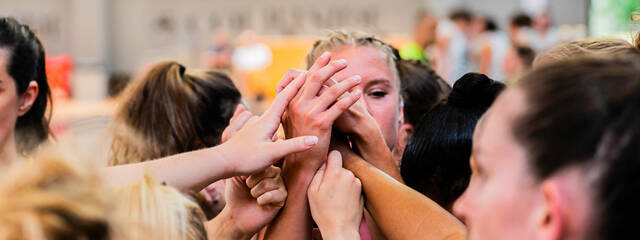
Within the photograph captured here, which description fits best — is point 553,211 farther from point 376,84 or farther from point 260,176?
point 376,84

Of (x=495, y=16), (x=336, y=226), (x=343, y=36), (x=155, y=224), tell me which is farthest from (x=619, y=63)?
(x=495, y=16)

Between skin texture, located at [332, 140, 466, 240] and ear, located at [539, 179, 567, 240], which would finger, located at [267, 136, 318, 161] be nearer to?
skin texture, located at [332, 140, 466, 240]

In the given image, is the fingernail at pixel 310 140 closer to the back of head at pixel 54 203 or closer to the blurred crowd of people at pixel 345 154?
the blurred crowd of people at pixel 345 154

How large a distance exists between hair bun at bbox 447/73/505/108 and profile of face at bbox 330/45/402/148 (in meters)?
0.32

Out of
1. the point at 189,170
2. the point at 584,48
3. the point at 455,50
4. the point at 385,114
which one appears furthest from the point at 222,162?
the point at 455,50

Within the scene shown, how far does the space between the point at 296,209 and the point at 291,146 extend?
0.14 metres

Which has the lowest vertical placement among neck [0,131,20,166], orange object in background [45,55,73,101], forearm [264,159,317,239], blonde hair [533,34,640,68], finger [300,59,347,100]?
orange object in background [45,55,73,101]

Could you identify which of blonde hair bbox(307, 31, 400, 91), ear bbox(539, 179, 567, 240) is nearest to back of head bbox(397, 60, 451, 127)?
blonde hair bbox(307, 31, 400, 91)

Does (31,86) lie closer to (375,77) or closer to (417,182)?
(375,77)

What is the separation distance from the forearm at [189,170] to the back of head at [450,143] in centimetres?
36

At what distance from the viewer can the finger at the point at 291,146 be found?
1178mm

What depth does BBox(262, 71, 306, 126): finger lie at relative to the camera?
1227 millimetres

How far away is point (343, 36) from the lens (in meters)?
1.71

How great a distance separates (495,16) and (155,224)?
37.4ft
